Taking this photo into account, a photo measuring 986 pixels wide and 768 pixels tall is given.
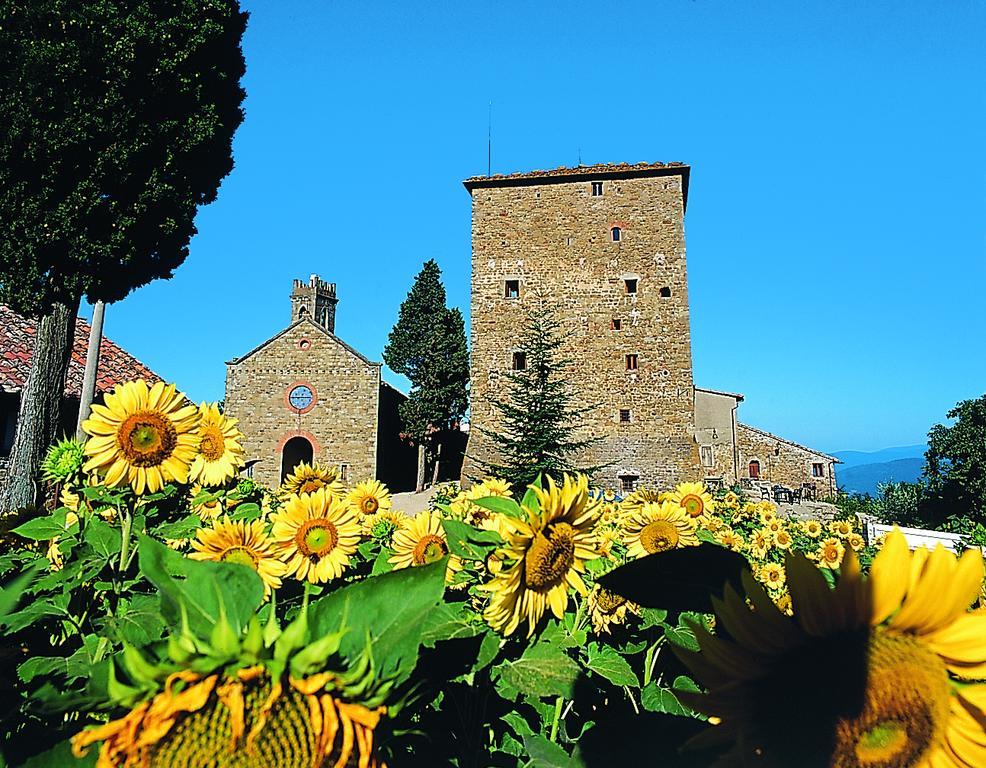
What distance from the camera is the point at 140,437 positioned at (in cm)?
167

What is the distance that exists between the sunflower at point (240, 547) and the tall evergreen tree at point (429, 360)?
2178cm

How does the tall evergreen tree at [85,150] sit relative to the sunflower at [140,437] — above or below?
above

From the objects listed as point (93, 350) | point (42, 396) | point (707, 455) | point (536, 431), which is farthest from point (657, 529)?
point (707, 455)

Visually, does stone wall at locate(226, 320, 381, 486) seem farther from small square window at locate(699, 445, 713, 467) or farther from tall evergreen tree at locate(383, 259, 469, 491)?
small square window at locate(699, 445, 713, 467)

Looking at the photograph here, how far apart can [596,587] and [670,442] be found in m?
19.0

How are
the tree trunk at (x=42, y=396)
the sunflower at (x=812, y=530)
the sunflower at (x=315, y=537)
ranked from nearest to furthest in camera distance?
the sunflower at (x=315, y=537)
the sunflower at (x=812, y=530)
the tree trunk at (x=42, y=396)

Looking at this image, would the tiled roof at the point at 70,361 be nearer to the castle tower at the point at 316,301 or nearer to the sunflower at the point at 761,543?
the sunflower at the point at 761,543

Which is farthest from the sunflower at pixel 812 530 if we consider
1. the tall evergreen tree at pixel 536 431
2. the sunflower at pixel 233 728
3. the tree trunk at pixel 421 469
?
the tree trunk at pixel 421 469

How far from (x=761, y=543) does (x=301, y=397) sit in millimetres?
19758

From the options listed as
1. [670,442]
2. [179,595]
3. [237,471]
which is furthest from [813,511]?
[179,595]

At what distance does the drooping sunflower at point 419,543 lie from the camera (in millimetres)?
1666

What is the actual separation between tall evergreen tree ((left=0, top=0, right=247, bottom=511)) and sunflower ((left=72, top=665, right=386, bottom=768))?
22.4ft

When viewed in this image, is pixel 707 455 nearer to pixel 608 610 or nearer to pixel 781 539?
pixel 781 539

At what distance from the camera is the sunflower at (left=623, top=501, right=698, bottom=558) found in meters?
2.03
